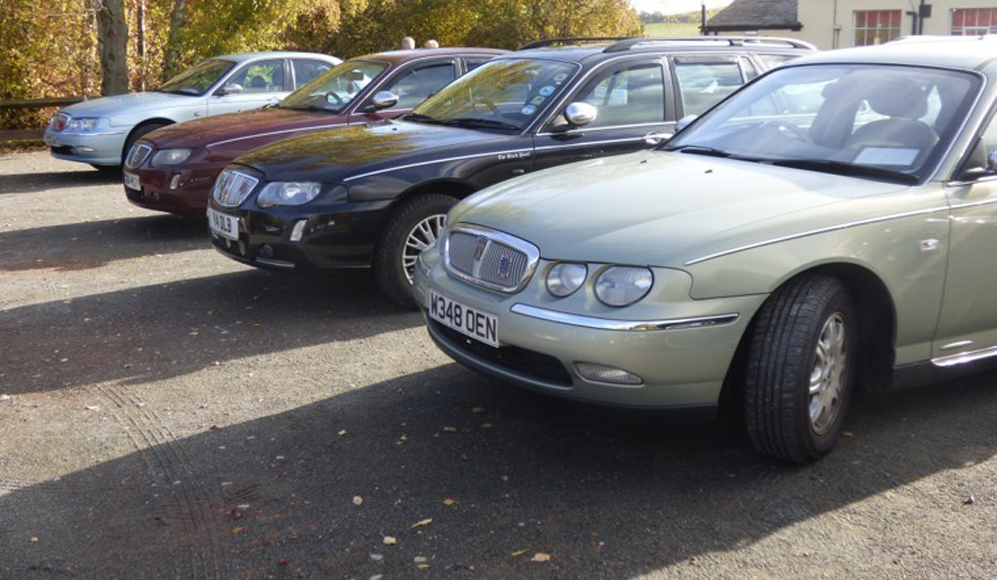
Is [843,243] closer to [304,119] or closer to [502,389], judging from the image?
[502,389]

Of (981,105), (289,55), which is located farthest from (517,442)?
(289,55)

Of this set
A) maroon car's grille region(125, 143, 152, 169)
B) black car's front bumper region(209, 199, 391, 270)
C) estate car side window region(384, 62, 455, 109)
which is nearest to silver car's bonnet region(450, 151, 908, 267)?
black car's front bumper region(209, 199, 391, 270)

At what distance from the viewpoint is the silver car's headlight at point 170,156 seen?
952 cm

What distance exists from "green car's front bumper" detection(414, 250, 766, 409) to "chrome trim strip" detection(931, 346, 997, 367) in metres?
1.17

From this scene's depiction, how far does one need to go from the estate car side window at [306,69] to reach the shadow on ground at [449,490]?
30.7 ft

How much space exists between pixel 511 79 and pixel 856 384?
12.3ft

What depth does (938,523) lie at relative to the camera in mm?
4082

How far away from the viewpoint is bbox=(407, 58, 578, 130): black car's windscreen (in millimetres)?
7574

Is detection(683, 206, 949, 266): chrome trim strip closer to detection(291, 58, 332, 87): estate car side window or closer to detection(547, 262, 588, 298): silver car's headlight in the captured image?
detection(547, 262, 588, 298): silver car's headlight

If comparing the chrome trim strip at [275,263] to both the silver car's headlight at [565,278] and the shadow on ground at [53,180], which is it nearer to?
the silver car's headlight at [565,278]

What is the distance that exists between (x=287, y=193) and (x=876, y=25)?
1484 inches

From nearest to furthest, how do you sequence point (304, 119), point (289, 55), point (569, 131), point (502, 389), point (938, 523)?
point (938, 523) < point (502, 389) < point (569, 131) < point (304, 119) < point (289, 55)

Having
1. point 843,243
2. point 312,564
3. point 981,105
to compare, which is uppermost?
point 981,105

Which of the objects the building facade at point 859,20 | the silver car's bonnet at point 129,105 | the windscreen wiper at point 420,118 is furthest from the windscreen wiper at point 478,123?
the building facade at point 859,20
